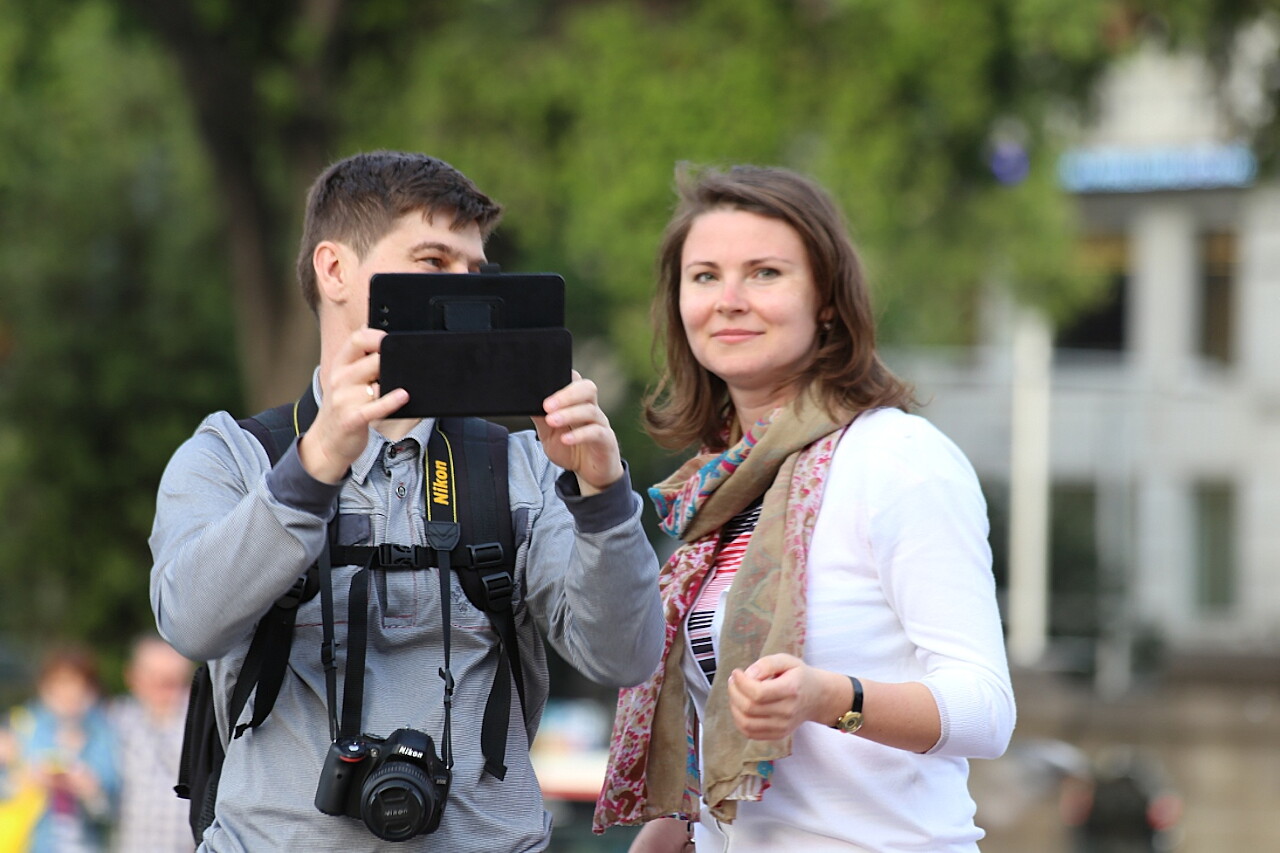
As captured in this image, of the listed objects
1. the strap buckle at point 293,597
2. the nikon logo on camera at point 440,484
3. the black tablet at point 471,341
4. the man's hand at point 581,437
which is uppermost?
the black tablet at point 471,341

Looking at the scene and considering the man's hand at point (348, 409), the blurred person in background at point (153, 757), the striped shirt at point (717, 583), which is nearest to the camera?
the man's hand at point (348, 409)

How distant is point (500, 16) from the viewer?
33.3 feet

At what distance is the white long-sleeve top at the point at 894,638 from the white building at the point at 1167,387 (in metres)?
21.9

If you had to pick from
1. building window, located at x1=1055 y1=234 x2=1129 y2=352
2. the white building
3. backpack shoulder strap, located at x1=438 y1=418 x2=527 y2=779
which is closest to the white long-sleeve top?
backpack shoulder strap, located at x1=438 y1=418 x2=527 y2=779

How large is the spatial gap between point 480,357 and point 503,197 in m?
7.58

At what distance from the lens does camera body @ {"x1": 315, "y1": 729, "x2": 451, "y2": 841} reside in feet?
7.27

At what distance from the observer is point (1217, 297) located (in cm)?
2612

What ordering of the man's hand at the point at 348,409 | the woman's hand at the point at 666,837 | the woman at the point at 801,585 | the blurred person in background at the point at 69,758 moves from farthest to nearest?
1. the blurred person in background at the point at 69,758
2. the woman's hand at the point at 666,837
3. the woman at the point at 801,585
4. the man's hand at the point at 348,409

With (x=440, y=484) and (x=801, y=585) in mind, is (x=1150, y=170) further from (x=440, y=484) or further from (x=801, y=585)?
(x=440, y=484)

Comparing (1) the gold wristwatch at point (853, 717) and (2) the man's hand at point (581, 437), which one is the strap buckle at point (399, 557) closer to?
(2) the man's hand at point (581, 437)

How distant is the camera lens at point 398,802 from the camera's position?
2211 millimetres

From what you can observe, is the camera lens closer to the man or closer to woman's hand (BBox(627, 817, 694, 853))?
the man

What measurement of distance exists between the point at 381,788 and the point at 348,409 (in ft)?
1.63

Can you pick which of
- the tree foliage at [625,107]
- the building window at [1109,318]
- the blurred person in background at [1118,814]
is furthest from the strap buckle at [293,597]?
the building window at [1109,318]
